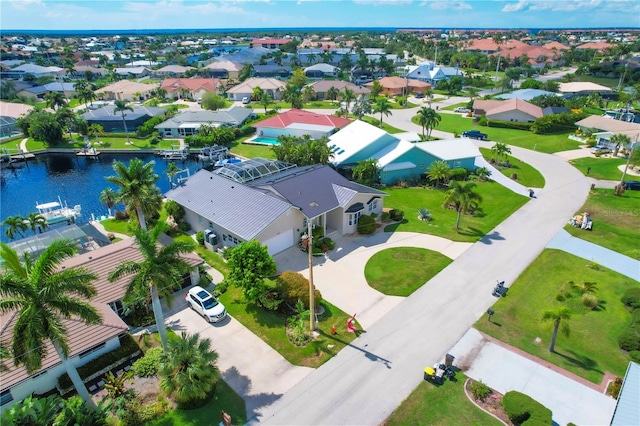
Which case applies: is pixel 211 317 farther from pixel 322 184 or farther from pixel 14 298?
pixel 322 184

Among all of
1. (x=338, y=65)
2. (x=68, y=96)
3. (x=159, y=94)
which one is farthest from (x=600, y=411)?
(x=338, y=65)

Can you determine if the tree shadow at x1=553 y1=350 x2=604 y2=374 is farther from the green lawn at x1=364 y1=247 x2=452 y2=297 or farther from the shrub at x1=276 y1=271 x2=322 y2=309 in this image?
the shrub at x1=276 y1=271 x2=322 y2=309

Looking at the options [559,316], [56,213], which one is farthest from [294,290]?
[56,213]

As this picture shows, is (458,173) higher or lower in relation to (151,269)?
lower

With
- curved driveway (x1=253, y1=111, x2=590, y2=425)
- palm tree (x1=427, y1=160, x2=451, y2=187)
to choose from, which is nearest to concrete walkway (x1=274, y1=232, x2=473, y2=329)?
curved driveway (x1=253, y1=111, x2=590, y2=425)

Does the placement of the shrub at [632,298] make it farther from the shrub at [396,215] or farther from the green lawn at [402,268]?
the shrub at [396,215]

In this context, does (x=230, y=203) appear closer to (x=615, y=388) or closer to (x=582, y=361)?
(x=582, y=361)

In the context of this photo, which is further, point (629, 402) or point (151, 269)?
point (151, 269)
